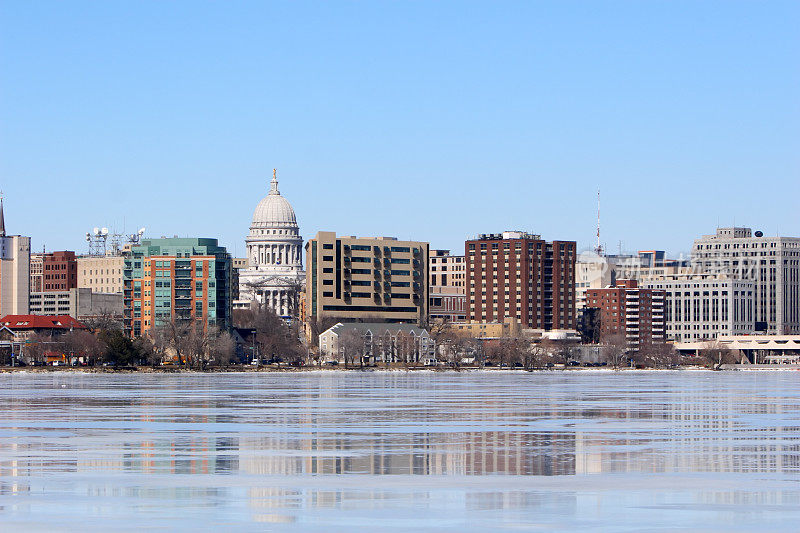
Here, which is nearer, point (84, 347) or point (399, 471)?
point (399, 471)

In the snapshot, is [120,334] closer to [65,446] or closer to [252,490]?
[65,446]

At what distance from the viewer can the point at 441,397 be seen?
81.0m

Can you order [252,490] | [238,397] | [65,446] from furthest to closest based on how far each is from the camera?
[238,397] → [65,446] → [252,490]

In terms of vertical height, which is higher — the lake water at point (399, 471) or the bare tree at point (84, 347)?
the bare tree at point (84, 347)

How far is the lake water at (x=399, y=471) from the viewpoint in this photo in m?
26.4

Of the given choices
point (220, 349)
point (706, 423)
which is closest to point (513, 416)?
point (706, 423)

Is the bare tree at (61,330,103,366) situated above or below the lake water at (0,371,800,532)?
above

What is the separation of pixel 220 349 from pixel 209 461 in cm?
14740

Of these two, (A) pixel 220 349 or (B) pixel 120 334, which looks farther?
(A) pixel 220 349

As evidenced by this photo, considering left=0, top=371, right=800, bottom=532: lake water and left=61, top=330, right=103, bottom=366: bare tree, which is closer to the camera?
left=0, top=371, right=800, bottom=532: lake water

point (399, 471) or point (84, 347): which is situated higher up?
point (84, 347)

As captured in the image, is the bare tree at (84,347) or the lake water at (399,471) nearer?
the lake water at (399,471)

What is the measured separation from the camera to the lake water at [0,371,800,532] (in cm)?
2639

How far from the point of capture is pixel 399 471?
3384 centimetres
